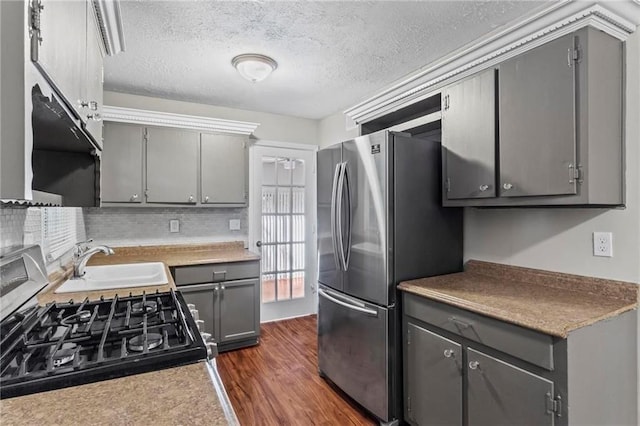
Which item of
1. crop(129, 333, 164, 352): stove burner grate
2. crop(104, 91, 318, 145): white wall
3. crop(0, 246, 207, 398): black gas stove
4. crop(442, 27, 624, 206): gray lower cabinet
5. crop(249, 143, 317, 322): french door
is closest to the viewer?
crop(0, 246, 207, 398): black gas stove

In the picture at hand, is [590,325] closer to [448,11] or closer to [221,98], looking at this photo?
[448,11]

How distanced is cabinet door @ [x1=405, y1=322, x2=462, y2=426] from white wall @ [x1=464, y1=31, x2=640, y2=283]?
2.56 ft

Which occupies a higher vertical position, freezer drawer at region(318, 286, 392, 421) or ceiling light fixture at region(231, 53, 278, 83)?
ceiling light fixture at region(231, 53, 278, 83)

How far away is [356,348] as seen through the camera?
2.27m

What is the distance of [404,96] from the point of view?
246 centimetres

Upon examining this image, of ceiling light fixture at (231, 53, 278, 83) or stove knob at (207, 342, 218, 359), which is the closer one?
stove knob at (207, 342, 218, 359)

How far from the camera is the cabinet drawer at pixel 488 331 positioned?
1358mm

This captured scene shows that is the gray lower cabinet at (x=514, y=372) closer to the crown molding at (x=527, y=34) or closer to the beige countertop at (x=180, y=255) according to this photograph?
the crown molding at (x=527, y=34)

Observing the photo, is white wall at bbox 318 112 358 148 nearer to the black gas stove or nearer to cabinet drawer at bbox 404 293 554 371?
cabinet drawer at bbox 404 293 554 371

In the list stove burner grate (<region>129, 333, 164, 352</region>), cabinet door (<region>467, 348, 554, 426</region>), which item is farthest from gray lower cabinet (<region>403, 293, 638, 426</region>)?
stove burner grate (<region>129, 333, 164, 352</region>)

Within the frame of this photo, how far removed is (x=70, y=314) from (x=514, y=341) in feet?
6.00

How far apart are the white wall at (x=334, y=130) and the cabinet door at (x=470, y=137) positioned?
1613 mm

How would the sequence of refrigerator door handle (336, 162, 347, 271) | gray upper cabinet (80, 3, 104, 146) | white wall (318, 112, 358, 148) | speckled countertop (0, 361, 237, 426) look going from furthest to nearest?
white wall (318, 112, 358, 148) < refrigerator door handle (336, 162, 347, 271) < gray upper cabinet (80, 3, 104, 146) < speckled countertop (0, 361, 237, 426)

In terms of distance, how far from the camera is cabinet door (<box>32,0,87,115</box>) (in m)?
0.74
